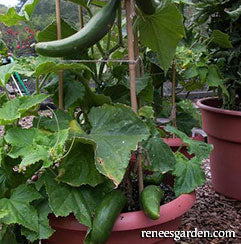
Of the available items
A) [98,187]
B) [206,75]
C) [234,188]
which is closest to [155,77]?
[206,75]

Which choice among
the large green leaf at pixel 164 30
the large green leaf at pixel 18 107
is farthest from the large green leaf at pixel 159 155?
the large green leaf at pixel 18 107

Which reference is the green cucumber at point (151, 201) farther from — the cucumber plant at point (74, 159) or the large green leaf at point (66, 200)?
the large green leaf at point (66, 200)

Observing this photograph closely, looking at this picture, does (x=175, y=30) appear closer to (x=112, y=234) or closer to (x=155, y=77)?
(x=112, y=234)

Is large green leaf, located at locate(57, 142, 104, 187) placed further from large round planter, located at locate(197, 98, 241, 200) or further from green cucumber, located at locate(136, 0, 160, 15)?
large round planter, located at locate(197, 98, 241, 200)

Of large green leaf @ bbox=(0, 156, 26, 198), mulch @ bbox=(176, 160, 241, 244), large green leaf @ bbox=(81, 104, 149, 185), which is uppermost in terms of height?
large green leaf @ bbox=(81, 104, 149, 185)

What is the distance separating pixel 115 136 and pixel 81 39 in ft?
0.86

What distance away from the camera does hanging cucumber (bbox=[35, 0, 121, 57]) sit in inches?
32.3

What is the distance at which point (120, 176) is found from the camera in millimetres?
861

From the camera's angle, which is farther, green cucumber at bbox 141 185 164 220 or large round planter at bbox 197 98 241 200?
large round planter at bbox 197 98 241 200

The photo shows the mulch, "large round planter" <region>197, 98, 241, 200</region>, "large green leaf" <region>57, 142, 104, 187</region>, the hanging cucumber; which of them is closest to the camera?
the hanging cucumber

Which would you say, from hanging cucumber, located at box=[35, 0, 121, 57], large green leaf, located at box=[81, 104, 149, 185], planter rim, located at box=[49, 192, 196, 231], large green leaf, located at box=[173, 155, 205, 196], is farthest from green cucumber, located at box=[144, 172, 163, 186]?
hanging cucumber, located at box=[35, 0, 121, 57]

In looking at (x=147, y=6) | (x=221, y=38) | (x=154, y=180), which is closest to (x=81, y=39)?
(x=147, y=6)

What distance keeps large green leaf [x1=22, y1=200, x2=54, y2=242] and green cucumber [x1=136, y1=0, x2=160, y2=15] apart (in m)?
0.57

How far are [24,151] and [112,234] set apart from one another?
319 millimetres
